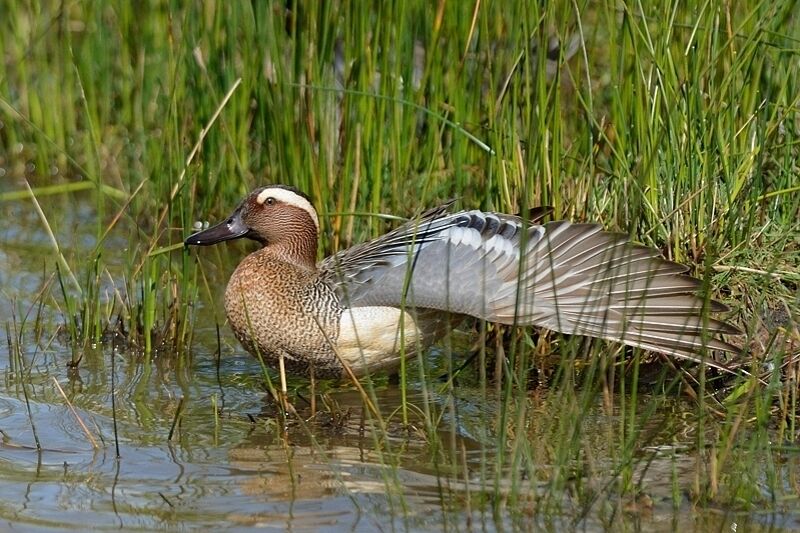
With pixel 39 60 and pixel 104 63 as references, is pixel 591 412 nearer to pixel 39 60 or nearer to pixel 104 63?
pixel 104 63

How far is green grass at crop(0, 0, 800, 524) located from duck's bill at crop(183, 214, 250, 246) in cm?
8

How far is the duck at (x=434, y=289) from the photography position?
459 centimetres

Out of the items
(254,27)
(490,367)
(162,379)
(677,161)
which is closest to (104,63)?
(254,27)

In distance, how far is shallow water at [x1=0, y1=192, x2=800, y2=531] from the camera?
376 centimetres

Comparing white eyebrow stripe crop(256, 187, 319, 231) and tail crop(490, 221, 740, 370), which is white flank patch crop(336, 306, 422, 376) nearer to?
tail crop(490, 221, 740, 370)

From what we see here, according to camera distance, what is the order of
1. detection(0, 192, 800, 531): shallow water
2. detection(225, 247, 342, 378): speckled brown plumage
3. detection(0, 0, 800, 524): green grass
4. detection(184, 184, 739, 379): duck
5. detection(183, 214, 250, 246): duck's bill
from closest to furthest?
detection(0, 192, 800, 531): shallow water
detection(0, 0, 800, 524): green grass
detection(184, 184, 739, 379): duck
detection(225, 247, 342, 378): speckled brown plumage
detection(183, 214, 250, 246): duck's bill

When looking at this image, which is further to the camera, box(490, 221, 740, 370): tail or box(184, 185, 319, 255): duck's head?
box(184, 185, 319, 255): duck's head

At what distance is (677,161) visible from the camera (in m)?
5.02

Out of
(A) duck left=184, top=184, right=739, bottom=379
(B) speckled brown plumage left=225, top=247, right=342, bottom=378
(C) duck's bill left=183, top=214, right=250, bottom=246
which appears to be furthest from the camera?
(C) duck's bill left=183, top=214, right=250, bottom=246

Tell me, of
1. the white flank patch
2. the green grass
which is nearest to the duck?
the white flank patch

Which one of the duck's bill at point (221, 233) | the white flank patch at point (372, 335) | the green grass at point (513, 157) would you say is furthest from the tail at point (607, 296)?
the duck's bill at point (221, 233)

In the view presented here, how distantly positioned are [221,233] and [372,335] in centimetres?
89

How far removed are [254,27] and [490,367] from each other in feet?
6.05

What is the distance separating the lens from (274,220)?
18.1 ft
